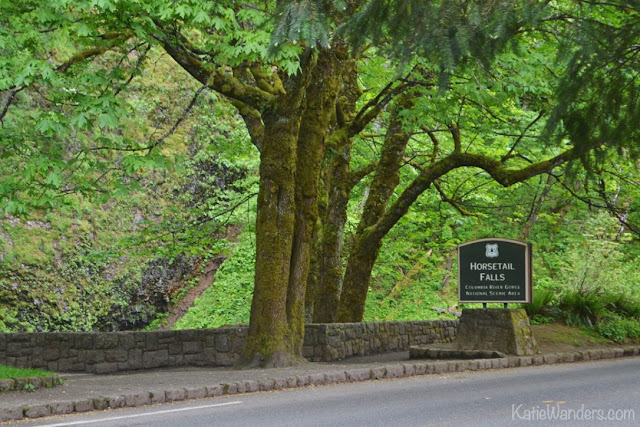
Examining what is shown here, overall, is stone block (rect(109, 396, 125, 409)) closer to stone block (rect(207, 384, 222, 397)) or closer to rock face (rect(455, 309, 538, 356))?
stone block (rect(207, 384, 222, 397))

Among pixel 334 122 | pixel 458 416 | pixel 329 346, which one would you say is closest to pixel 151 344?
pixel 329 346

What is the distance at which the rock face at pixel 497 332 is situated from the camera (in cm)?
1581

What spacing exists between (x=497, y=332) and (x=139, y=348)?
24.4ft

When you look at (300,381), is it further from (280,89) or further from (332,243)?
(332,243)

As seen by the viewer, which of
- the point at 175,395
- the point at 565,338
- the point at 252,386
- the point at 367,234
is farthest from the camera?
the point at 367,234

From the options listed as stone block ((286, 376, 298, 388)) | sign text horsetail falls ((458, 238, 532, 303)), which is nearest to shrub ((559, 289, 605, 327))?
sign text horsetail falls ((458, 238, 532, 303))

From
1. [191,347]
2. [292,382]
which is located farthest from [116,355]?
[292,382]

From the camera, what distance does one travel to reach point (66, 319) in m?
26.3

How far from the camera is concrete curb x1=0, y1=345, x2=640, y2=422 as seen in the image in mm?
9336

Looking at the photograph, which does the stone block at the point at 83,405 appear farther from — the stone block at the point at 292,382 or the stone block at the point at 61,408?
the stone block at the point at 292,382

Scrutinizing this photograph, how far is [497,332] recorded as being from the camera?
52.7 ft

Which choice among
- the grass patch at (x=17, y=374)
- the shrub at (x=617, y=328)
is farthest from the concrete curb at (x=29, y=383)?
the shrub at (x=617, y=328)

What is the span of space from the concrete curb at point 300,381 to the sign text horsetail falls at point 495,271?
1.62 m

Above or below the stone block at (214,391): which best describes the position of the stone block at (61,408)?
below
